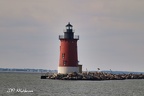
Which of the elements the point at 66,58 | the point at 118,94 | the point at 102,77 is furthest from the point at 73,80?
the point at 118,94

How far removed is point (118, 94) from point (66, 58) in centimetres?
2213

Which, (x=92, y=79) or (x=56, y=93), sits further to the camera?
(x=92, y=79)

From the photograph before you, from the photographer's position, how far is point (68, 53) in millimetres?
79125

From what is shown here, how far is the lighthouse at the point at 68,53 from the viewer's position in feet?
260

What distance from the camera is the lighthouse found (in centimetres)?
7912

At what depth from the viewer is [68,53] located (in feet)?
260

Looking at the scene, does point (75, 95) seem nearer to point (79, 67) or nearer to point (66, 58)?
point (66, 58)

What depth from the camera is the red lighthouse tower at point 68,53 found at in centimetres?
7912

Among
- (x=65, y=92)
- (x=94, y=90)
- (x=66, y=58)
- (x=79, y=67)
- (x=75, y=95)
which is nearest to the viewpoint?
(x=75, y=95)

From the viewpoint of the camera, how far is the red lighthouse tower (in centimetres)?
7912

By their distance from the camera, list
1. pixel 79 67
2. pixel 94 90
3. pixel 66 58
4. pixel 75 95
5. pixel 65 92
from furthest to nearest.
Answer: pixel 79 67
pixel 66 58
pixel 94 90
pixel 65 92
pixel 75 95

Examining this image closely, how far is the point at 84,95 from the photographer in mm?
55281

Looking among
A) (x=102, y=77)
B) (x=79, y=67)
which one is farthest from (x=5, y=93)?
(x=102, y=77)

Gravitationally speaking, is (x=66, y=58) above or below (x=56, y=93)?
above
